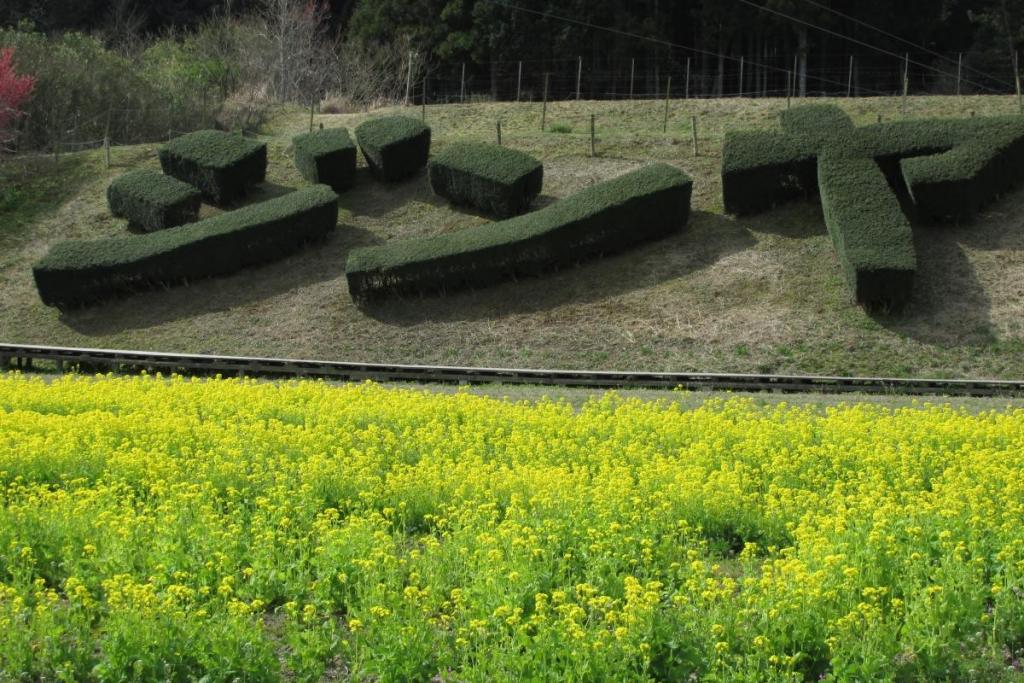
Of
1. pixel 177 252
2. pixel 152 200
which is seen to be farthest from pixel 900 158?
pixel 152 200

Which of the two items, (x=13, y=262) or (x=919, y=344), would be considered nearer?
(x=919, y=344)

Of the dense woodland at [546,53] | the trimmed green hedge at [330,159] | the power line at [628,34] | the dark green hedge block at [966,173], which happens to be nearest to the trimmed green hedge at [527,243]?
the dark green hedge block at [966,173]

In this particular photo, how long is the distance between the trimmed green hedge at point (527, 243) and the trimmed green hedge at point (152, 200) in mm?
4937

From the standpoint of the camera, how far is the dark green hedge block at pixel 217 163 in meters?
28.2

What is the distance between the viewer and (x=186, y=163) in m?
28.7

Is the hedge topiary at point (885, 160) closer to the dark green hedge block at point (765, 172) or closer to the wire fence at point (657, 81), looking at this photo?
the dark green hedge block at point (765, 172)

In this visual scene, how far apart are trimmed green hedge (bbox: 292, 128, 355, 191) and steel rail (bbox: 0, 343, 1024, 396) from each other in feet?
23.8

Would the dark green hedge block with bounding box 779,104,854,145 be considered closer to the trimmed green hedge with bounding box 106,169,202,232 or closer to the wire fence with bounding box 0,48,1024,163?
the trimmed green hedge with bounding box 106,169,202,232

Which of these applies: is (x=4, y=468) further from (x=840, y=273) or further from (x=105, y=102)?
(x=105, y=102)

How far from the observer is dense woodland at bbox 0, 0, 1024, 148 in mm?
39812

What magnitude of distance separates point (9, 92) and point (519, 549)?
27.3 meters

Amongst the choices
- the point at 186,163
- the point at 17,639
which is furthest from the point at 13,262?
the point at 17,639

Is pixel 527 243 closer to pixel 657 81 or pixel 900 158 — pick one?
pixel 900 158

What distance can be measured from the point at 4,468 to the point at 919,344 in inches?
535
